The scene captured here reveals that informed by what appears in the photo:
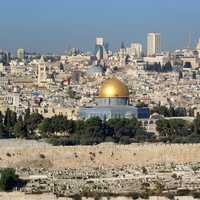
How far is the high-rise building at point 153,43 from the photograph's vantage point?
169m

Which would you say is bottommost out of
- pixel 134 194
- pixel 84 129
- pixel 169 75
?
pixel 134 194

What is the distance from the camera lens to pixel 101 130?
38.7 meters

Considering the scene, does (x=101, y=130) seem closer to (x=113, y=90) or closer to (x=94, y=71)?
(x=113, y=90)

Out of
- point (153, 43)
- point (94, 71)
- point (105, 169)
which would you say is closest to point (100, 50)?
point (153, 43)

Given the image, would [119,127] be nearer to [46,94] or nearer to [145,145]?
[145,145]

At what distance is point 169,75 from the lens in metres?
101

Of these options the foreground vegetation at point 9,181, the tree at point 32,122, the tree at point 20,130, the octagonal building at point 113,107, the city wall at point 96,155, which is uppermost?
the octagonal building at point 113,107

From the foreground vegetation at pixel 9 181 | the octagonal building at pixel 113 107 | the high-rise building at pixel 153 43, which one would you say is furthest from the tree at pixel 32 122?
the high-rise building at pixel 153 43

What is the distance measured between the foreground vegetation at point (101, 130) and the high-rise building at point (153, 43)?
418 feet

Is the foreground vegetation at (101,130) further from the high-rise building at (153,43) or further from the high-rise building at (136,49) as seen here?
the high-rise building at (153,43)

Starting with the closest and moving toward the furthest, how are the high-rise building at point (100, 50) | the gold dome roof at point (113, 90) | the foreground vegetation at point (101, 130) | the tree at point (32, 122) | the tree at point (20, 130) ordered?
the foreground vegetation at point (101, 130), the tree at point (20, 130), the tree at point (32, 122), the gold dome roof at point (113, 90), the high-rise building at point (100, 50)

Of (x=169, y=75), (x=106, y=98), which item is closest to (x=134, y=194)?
(x=106, y=98)

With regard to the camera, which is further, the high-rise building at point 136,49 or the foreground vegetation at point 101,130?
the high-rise building at point 136,49

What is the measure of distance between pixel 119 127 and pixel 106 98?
7.00 m
